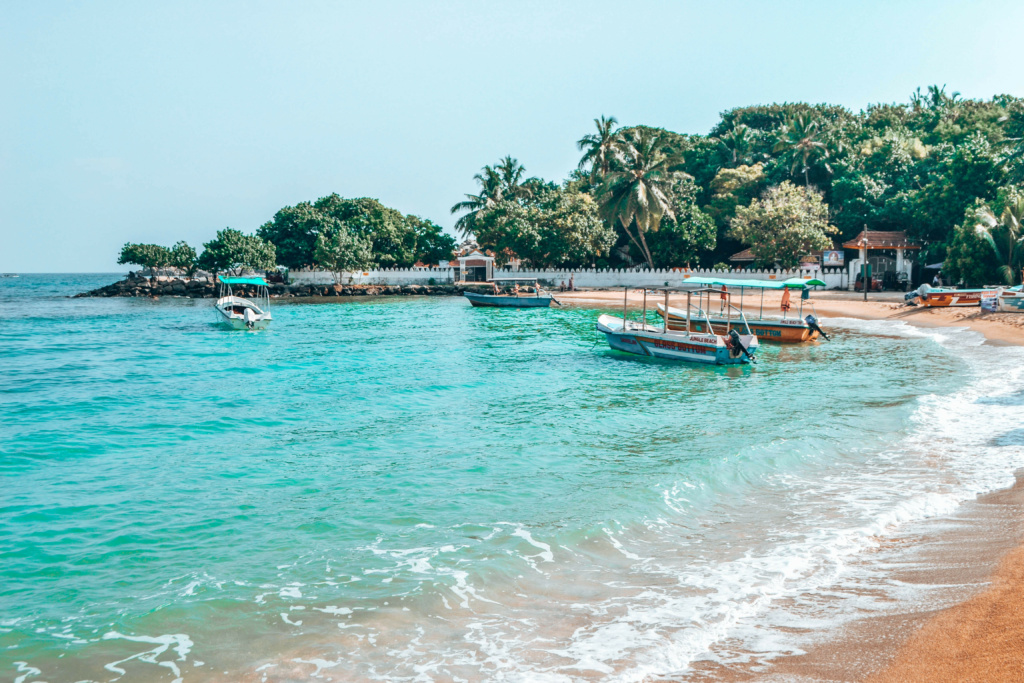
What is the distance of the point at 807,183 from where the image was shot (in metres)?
62.6

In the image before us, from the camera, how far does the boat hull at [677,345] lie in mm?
23516

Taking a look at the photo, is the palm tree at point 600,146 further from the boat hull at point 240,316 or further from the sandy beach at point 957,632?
the sandy beach at point 957,632

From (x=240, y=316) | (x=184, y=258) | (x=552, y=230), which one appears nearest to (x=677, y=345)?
(x=240, y=316)

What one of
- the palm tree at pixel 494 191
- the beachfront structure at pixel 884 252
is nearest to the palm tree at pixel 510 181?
the palm tree at pixel 494 191

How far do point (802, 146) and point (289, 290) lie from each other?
5108 cm

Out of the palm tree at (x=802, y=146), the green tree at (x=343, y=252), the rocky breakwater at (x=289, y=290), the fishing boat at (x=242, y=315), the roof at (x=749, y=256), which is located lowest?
the fishing boat at (x=242, y=315)

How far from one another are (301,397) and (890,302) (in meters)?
36.0

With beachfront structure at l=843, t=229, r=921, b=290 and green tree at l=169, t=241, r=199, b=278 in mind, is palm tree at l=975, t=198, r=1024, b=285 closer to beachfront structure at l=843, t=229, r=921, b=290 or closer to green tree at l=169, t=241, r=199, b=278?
beachfront structure at l=843, t=229, r=921, b=290

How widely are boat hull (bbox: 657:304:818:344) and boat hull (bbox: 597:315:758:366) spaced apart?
350 cm

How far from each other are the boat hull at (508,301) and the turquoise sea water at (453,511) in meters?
29.8

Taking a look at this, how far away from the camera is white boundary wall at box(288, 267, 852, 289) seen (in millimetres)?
50969

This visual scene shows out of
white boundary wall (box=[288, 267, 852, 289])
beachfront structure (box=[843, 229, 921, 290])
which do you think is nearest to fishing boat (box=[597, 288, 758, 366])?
white boundary wall (box=[288, 267, 852, 289])

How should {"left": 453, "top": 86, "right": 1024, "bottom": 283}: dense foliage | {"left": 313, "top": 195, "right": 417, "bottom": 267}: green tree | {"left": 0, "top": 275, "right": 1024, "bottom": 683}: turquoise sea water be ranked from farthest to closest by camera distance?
{"left": 313, "top": 195, "right": 417, "bottom": 267}: green tree → {"left": 453, "top": 86, "right": 1024, "bottom": 283}: dense foliage → {"left": 0, "top": 275, "right": 1024, "bottom": 683}: turquoise sea water

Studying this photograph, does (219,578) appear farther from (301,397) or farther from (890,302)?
(890,302)
